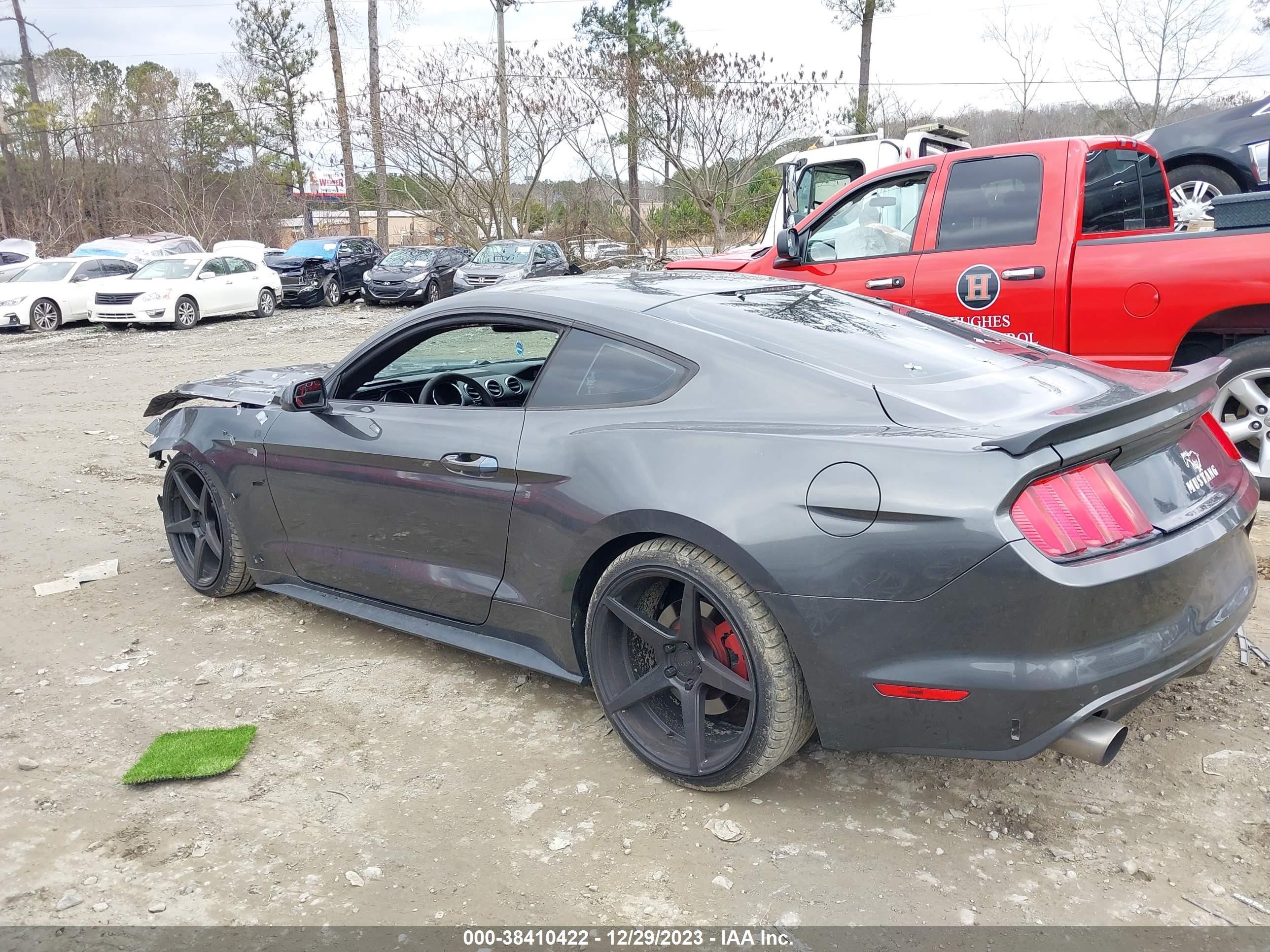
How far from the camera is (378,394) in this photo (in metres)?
4.23

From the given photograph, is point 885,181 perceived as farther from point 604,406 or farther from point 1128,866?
point 1128,866

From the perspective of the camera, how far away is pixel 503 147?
28.6 m

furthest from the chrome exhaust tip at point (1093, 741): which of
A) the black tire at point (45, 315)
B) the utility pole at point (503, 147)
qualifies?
the utility pole at point (503, 147)

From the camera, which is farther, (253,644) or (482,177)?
(482,177)

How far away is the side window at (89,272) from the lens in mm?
20406

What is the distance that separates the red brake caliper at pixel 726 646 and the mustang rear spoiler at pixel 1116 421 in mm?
897

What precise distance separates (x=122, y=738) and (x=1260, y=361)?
540cm

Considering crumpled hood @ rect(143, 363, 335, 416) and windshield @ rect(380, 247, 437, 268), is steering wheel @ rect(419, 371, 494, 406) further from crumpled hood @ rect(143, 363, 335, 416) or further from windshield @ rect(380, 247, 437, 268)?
windshield @ rect(380, 247, 437, 268)

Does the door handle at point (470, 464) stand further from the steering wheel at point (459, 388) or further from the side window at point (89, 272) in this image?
the side window at point (89, 272)

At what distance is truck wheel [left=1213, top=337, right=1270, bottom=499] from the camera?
5.05m

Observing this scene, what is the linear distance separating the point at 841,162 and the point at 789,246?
6537 millimetres

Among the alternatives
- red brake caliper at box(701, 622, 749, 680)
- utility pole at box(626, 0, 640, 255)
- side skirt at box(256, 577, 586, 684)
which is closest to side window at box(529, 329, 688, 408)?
red brake caliper at box(701, 622, 749, 680)

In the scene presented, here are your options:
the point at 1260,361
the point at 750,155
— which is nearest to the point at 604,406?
the point at 1260,361

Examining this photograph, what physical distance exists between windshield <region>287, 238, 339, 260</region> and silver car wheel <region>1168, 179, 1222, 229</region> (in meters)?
20.1
